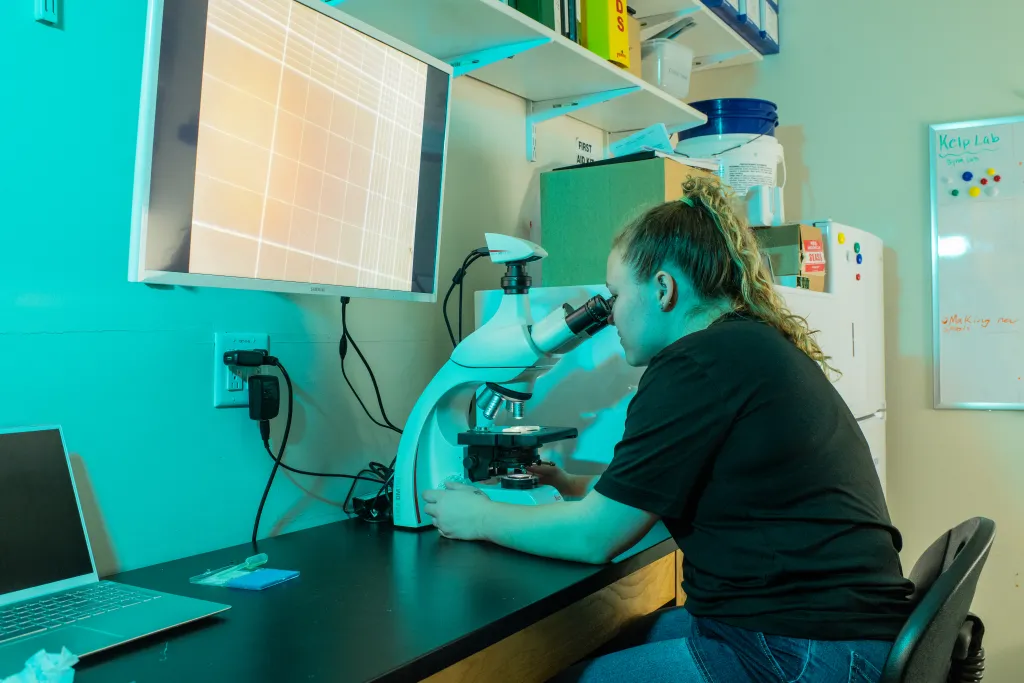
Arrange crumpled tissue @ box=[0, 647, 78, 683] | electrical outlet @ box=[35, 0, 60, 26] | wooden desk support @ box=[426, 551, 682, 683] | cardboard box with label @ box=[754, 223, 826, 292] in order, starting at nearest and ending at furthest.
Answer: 1. crumpled tissue @ box=[0, 647, 78, 683]
2. wooden desk support @ box=[426, 551, 682, 683]
3. electrical outlet @ box=[35, 0, 60, 26]
4. cardboard box with label @ box=[754, 223, 826, 292]

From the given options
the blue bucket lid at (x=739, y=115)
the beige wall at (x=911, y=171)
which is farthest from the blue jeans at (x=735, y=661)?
the beige wall at (x=911, y=171)

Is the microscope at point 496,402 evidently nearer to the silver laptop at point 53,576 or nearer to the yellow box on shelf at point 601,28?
the silver laptop at point 53,576

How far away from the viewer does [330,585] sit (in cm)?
111

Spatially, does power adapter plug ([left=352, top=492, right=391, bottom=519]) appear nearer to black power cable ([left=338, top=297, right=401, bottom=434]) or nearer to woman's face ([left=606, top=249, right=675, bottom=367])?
black power cable ([left=338, top=297, right=401, bottom=434])

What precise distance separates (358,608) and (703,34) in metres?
2.18

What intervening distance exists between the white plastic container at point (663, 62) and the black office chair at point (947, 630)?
1589 millimetres

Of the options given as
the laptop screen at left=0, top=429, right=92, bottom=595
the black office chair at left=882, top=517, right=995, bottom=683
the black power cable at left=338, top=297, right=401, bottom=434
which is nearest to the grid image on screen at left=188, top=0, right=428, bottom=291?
the black power cable at left=338, top=297, right=401, bottom=434

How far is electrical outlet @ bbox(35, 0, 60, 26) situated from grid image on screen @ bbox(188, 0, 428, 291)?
235mm

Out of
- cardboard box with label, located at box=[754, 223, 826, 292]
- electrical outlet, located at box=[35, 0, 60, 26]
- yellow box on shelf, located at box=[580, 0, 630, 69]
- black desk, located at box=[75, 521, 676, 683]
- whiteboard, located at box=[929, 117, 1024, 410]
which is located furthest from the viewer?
whiteboard, located at box=[929, 117, 1024, 410]

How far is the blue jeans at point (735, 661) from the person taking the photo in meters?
1.00

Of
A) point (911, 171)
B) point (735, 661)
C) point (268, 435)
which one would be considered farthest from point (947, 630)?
point (911, 171)

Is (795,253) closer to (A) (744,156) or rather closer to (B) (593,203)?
(A) (744,156)

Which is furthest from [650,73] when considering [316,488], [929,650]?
[929,650]

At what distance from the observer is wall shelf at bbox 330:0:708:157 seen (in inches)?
61.9
